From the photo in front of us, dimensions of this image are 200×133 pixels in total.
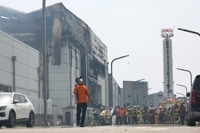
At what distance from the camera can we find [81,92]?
64.2ft

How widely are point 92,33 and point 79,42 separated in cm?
923

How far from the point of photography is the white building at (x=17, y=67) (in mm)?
40528

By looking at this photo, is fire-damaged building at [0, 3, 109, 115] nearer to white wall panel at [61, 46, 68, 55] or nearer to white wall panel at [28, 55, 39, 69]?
white wall panel at [61, 46, 68, 55]

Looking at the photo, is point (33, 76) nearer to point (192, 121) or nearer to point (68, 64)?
point (68, 64)

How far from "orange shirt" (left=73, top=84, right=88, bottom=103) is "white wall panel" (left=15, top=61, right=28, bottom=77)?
24.7 meters

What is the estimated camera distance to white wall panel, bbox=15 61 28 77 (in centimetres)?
4398

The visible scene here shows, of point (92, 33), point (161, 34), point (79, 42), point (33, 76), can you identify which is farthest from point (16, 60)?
point (161, 34)

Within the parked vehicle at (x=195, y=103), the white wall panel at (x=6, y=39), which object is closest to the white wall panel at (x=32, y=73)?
the white wall panel at (x=6, y=39)

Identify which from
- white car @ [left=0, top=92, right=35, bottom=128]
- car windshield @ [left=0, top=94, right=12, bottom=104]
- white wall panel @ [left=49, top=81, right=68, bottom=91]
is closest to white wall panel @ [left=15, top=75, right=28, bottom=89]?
white wall panel @ [left=49, top=81, right=68, bottom=91]

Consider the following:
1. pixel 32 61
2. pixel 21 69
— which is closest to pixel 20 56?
pixel 21 69

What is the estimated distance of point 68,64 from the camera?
61031 mm

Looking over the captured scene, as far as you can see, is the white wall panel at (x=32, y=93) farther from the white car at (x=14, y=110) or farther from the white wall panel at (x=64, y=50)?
the white car at (x=14, y=110)

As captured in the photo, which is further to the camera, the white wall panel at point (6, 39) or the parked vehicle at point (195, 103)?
the white wall panel at point (6, 39)

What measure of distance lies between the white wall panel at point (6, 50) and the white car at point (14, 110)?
633 inches
